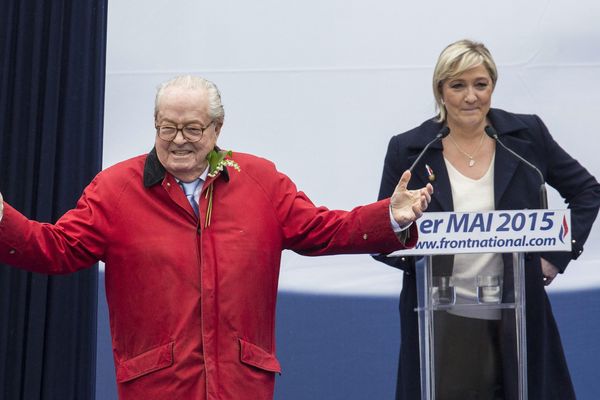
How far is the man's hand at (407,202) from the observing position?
2684mm

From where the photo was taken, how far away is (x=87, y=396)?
13.2 feet

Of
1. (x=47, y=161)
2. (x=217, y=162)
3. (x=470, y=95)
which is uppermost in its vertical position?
(x=470, y=95)

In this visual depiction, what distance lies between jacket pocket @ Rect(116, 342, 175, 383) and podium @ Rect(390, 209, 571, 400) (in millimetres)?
703

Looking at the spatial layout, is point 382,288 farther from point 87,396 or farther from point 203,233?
point 203,233

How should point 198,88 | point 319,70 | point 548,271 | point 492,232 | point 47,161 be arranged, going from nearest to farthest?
point 198,88
point 492,232
point 548,271
point 47,161
point 319,70

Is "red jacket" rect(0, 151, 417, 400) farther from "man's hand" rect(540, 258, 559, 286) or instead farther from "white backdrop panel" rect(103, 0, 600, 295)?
"white backdrop panel" rect(103, 0, 600, 295)

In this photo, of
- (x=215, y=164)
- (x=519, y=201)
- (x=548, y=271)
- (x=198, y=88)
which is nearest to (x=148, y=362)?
→ (x=215, y=164)

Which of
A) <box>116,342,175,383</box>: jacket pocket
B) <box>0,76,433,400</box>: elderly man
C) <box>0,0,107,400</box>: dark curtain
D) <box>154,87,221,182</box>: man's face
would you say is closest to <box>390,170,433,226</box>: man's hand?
<box>0,76,433,400</box>: elderly man

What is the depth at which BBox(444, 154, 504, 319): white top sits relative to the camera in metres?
3.05

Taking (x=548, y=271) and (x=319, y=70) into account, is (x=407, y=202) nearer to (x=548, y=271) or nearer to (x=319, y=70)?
(x=548, y=271)

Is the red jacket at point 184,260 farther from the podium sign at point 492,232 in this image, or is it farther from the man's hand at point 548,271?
the man's hand at point 548,271

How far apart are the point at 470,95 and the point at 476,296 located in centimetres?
67

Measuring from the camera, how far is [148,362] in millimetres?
2645

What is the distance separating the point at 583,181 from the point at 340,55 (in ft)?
3.60
